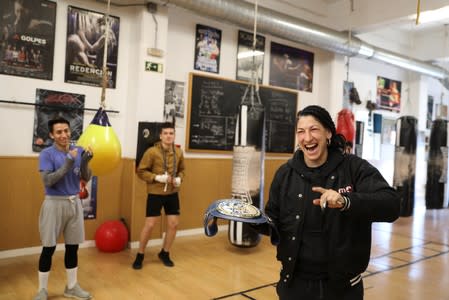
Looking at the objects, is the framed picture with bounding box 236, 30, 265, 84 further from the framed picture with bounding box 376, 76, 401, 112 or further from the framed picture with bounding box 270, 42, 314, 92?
the framed picture with bounding box 376, 76, 401, 112

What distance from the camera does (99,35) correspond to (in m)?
4.66

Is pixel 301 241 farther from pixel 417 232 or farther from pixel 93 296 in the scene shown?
pixel 417 232

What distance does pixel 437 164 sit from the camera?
7703 millimetres

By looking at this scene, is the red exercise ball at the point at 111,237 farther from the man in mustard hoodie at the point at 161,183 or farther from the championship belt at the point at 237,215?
the championship belt at the point at 237,215

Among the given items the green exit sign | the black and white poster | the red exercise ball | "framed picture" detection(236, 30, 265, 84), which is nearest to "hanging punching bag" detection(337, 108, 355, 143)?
"framed picture" detection(236, 30, 265, 84)

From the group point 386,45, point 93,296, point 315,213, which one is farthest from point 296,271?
point 386,45

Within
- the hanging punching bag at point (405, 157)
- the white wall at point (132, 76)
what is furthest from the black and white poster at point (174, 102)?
the hanging punching bag at point (405, 157)

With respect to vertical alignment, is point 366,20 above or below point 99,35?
above

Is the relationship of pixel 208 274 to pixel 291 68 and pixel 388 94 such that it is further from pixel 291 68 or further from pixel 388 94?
pixel 388 94

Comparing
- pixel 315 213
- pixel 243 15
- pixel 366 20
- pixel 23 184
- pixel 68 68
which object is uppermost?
pixel 366 20

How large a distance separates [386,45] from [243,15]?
4.78 meters

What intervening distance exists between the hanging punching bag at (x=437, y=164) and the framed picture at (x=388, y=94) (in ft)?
4.03

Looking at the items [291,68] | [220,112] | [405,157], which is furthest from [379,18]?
[220,112]

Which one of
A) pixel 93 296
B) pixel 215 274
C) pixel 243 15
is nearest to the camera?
pixel 93 296
